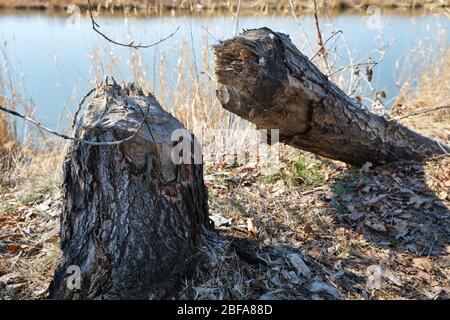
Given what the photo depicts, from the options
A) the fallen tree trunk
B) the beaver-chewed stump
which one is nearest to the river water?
the fallen tree trunk

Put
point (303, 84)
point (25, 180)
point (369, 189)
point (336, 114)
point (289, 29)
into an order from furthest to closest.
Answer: point (289, 29), point (25, 180), point (369, 189), point (336, 114), point (303, 84)

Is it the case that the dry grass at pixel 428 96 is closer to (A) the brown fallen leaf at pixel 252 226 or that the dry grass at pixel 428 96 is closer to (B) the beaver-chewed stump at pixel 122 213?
(A) the brown fallen leaf at pixel 252 226

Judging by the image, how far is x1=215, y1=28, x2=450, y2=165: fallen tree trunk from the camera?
2252 mm

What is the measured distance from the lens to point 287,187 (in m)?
3.04

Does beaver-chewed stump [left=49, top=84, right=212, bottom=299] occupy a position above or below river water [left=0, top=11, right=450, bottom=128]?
below

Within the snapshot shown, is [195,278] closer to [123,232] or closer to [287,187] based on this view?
[123,232]

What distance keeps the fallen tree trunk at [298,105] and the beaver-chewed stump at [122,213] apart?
53cm

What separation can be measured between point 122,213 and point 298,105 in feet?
3.75

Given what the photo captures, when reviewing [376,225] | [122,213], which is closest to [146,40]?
[376,225]

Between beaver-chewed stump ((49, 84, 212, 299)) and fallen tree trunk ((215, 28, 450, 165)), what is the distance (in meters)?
0.53

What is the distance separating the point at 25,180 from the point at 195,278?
8.44 ft

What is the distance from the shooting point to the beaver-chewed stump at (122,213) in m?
1.89

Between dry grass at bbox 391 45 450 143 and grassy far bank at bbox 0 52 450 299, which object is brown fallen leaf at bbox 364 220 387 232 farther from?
dry grass at bbox 391 45 450 143

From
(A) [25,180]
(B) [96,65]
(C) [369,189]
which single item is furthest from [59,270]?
(B) [96,65]
